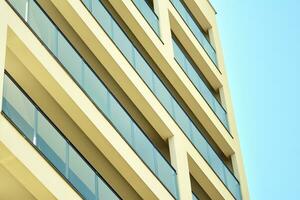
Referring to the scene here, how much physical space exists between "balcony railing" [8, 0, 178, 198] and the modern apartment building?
4 cm

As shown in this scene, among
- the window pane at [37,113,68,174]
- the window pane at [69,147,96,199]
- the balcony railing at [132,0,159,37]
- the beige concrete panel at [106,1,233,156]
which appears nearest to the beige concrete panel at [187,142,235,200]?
the beige concrete panel at [106,1,233,156]

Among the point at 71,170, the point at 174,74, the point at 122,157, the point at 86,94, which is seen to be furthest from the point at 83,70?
the point at 174,74

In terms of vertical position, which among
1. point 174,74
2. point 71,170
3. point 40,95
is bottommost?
point 174,74

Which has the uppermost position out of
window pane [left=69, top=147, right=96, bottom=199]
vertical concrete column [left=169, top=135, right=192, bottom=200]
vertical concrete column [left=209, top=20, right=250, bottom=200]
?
window pane [left=69, top=147, right=96, bottom=199]

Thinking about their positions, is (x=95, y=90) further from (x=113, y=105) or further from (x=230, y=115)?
(x=230, y=115)

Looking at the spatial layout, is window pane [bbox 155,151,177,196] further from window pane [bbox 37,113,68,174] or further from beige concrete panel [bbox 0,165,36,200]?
beige concrete panel [bbox 0,165,36,200]

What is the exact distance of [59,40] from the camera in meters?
20.1

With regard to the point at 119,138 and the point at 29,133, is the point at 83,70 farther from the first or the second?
the point at 29,133

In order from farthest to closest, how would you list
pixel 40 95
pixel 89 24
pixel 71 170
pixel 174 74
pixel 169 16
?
pixel 169 16 < pixel 174 74 < pixel 89 24 < pixel 40 95 < pixel 71 170

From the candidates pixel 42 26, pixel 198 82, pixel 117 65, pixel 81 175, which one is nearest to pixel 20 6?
pixel 42 26

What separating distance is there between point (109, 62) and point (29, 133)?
6499mm

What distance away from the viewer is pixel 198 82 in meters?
29.9

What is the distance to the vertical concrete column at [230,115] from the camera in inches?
1161

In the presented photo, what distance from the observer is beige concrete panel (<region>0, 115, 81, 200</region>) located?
15727 mm
